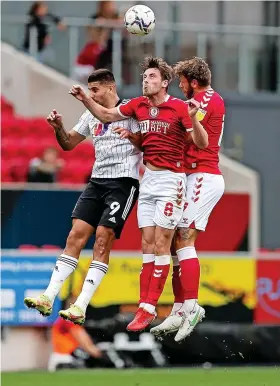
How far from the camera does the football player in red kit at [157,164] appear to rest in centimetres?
1328

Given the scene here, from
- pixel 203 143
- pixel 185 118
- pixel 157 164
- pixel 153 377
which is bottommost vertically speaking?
pixel 153 377

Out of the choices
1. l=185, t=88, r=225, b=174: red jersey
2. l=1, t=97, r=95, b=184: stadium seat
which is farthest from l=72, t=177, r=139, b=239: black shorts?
l=1, t=97, r=95, b=184: stadium seat

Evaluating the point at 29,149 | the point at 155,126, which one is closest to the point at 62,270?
the point at 155,126

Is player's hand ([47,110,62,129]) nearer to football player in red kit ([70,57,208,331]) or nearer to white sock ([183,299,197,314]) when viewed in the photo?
football player in red kit ([70,57,208,331])

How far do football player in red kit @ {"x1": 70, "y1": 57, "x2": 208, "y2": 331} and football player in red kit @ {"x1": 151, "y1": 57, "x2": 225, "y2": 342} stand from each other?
16cm

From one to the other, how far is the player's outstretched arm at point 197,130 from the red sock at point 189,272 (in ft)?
3.88

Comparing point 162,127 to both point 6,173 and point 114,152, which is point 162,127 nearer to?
point 114,152

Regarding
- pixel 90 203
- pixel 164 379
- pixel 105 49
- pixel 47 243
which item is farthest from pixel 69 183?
pixel 90 203

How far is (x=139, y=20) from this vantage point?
1333 centimetres

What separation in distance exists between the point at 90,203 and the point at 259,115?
10.4 meters

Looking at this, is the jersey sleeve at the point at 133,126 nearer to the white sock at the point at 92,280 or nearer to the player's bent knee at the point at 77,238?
the player's bent knee at the point at 77,238

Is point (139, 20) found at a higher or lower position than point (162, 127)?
higher

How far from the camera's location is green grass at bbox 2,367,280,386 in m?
16.5

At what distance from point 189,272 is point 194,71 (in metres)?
1.97
